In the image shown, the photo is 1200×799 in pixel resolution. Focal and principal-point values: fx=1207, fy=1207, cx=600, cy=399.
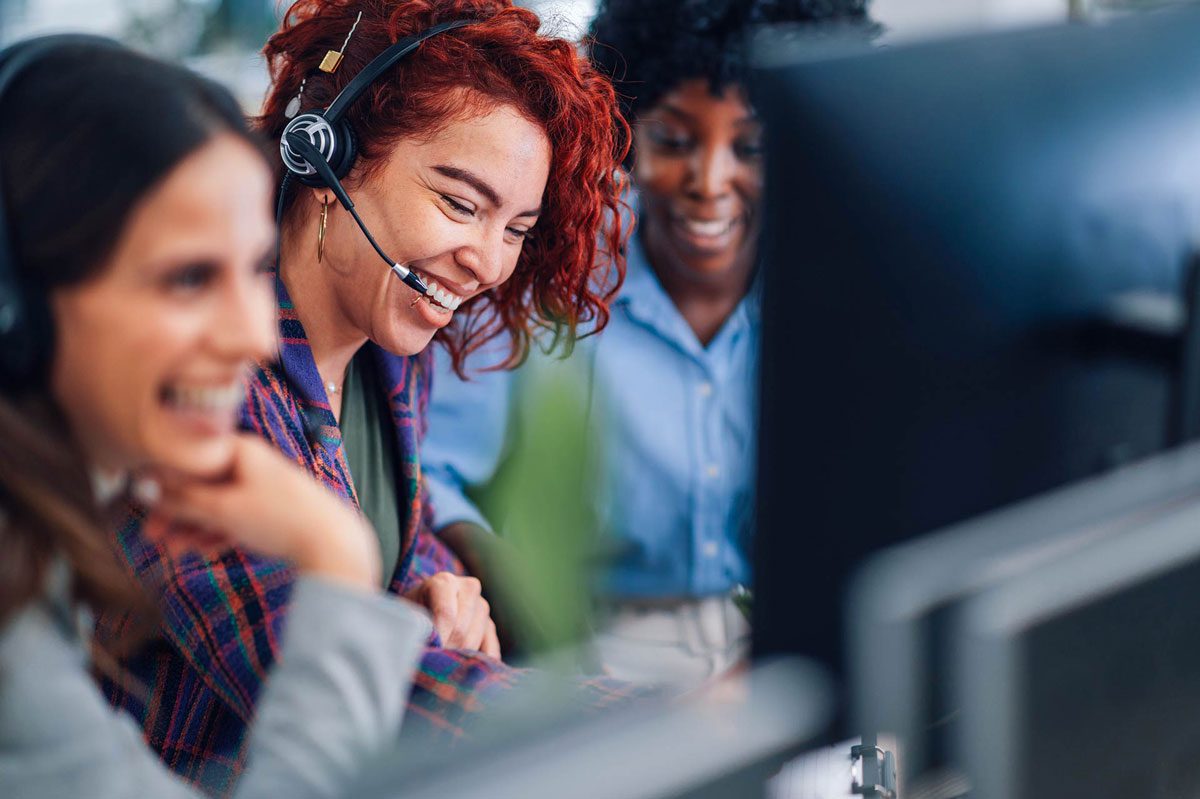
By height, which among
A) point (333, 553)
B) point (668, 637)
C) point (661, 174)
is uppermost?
point (661, 174)

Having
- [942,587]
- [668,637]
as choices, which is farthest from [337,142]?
[668,637]

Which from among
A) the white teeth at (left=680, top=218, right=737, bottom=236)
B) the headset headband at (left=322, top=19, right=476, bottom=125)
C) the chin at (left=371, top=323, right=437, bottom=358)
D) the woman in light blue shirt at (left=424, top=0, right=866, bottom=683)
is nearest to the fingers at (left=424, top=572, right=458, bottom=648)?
the chin at (left=371, top=323, right=437, bottom=358)

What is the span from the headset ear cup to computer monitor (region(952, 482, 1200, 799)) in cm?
66

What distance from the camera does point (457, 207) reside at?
1.04 metres

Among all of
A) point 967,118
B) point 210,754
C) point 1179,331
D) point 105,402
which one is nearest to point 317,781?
point 105,402

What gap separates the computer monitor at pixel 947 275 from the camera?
26.4 inches

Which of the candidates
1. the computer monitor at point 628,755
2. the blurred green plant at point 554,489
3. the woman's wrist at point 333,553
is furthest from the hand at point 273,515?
the blurred green plant at point 554,489

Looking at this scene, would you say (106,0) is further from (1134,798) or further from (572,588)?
(1134,798)

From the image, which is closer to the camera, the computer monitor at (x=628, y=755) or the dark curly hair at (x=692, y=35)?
the computer monitor at (x=628, y=755)

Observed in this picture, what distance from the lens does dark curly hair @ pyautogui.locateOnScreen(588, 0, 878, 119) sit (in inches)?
60.4

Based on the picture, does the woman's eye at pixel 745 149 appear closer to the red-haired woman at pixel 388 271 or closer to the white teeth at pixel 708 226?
the white teeth at pixel 708 226

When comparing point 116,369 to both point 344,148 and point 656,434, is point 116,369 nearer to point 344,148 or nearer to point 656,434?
point 344,148

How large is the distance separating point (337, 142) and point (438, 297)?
16 cm

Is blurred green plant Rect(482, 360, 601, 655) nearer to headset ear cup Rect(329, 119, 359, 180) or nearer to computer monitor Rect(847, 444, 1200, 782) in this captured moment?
headset ear cup Rect(329, 119, 359, 180)
